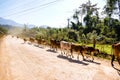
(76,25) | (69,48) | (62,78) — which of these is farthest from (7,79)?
(76,25)

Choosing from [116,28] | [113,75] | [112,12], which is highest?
[112,12]

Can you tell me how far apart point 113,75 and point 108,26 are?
4402 cm

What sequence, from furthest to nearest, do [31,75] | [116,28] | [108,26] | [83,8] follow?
[83,8] < [108,26] < [116,28] < [31,75]

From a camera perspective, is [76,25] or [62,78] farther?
[76,25]

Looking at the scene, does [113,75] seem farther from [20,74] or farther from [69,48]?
[69,48]

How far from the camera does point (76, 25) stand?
7331 centimetres

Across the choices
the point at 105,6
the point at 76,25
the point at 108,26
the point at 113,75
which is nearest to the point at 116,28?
the point at 108,26

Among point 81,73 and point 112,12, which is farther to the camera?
point 112,12

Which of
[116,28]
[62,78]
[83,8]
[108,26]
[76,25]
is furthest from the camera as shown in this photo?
[83,8]

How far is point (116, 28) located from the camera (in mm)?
49625

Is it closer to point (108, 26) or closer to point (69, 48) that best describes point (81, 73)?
point (69, 48)

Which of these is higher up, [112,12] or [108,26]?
[112,12]

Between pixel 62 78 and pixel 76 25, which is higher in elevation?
pixel 76 25

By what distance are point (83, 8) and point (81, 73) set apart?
69835 millimetres
